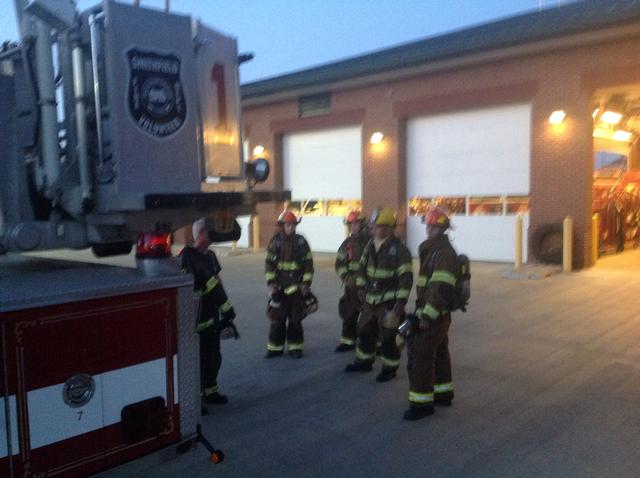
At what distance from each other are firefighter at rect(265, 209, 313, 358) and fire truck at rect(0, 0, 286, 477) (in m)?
2.95

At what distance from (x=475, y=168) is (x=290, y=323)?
30.3 ft

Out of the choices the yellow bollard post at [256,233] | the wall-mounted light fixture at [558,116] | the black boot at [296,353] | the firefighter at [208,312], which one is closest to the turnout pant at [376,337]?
the black boot at [296,353]

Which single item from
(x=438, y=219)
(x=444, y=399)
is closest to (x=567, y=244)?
(x=444, y=399)

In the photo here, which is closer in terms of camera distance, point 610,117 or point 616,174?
point 610,117

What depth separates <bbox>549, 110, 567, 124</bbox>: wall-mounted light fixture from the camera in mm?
12445

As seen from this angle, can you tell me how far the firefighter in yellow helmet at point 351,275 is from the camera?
256 inches

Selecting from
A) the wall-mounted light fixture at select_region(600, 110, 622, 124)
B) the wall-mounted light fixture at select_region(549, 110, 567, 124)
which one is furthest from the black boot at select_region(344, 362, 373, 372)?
the wall-mounted light fixture at select_region(600, 110, 622, 124)

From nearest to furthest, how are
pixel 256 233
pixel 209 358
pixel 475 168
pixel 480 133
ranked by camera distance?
pixel 209 358, pixel 480 133, pixel 475 168, pixel 256 233

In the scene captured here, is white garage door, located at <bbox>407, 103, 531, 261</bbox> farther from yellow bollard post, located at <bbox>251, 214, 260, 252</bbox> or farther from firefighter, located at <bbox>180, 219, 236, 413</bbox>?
firefighter, located at <bbox>180, 219, 236, 413</bbox>

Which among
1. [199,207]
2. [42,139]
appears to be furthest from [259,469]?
[42,139]

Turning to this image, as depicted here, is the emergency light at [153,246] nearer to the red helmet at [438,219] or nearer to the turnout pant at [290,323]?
the red helmet at [438,219]

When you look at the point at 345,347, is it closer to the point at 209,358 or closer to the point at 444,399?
the point at 444,399

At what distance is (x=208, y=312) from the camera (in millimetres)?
4867

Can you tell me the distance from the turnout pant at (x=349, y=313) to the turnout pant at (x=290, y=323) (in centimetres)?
49
